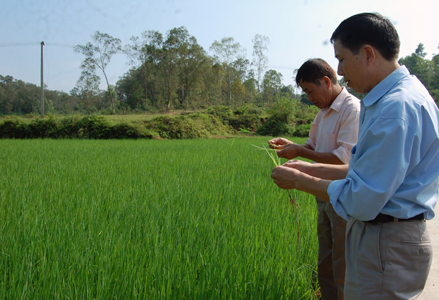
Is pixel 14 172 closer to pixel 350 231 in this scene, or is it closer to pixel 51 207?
pixel 51 207

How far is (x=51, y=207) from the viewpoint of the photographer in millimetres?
2949

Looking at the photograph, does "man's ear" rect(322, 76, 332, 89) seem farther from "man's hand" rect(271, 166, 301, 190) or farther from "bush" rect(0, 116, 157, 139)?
"bush" rect(0, 116, 157, 139)

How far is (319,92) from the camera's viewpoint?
180cm

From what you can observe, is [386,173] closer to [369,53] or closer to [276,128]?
[369,53]

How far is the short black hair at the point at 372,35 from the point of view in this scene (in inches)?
39.8

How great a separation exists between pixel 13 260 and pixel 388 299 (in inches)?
75.0

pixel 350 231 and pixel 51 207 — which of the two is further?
pixel 51 207

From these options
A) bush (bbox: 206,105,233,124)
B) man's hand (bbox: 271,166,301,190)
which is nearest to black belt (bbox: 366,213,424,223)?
man's hand (bbox: 271,166,301,190)

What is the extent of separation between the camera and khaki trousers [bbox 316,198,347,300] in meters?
1.68

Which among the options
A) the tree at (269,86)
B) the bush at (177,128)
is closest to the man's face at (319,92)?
the bush at (177,128)

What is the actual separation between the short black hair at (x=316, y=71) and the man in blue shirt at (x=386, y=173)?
0.67 meters

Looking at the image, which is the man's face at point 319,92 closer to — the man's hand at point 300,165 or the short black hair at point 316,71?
the short black hair at point 316,71

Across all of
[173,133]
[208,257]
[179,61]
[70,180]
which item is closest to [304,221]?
[208,257]

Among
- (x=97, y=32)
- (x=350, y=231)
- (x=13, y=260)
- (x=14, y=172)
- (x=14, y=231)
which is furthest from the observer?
(x=97, y=32)
